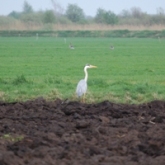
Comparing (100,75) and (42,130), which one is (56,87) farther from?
(42,130)

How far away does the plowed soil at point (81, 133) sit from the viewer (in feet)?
29.7

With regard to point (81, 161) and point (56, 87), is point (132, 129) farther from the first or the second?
point (56, 87)

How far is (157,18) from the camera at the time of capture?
10931 centimetres

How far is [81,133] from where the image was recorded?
37.1 ft

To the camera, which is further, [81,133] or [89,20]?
[89,20]

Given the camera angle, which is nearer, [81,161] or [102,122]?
[81,161]

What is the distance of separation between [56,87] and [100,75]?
17.3 ft

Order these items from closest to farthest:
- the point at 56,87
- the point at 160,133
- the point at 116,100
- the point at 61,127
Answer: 1. the point at 160,133
2. the point at 61,127
3. the point at 116,100
4. the point at 56,87

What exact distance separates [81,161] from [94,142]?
62.5 inches

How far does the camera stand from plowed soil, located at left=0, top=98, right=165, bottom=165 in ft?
29.7

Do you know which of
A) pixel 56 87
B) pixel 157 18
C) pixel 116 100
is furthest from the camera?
pixel 157 18

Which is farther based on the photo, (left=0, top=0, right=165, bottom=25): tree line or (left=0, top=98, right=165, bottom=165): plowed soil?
(left=0, top=0, right=165, bottom=25): tree line

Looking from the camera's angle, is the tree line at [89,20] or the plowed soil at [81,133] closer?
the plowed soil at [81,133]

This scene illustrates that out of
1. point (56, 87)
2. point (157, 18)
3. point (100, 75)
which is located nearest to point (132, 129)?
point (56, 87)
